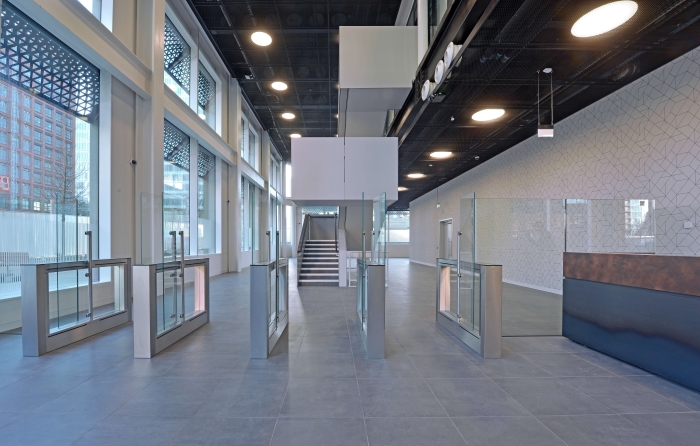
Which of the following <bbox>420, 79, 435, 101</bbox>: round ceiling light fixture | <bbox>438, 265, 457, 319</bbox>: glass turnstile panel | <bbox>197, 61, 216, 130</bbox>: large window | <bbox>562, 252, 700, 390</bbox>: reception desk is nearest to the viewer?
<bbox>562, 252, 700, 390</bbox>: reception desk

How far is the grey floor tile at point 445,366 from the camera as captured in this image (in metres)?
3.18

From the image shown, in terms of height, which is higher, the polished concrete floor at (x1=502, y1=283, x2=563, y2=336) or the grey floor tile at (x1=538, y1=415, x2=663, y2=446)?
the grey floor tile at (x1=538, y1=415, x2=663, y2=446)

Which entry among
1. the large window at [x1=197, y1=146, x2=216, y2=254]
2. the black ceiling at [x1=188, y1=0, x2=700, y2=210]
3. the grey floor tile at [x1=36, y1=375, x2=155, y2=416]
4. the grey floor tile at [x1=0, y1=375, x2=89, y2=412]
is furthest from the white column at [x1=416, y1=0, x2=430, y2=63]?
the large window at [x1=197, y1=146, x2=216, y2=254]

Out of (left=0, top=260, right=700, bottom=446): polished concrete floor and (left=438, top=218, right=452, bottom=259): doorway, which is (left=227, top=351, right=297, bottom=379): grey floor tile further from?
(left=438, top=218, right=452, bottom=259): doorway

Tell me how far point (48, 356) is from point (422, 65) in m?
6.08

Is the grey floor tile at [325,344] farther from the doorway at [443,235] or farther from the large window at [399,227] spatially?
the large window at [399,227]

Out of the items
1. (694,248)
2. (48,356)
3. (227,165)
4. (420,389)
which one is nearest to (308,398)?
(420,389)

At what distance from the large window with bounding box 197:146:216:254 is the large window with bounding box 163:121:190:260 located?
2.59ft

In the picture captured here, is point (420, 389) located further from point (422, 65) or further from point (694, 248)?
point (422, 65)

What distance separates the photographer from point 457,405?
2.58 meters

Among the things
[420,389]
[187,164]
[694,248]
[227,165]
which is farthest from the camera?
[227,165]

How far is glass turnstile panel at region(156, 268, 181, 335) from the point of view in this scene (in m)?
3.92

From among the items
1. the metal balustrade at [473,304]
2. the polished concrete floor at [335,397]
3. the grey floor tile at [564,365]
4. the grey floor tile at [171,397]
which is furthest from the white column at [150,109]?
the grey floor tile at [564,365]

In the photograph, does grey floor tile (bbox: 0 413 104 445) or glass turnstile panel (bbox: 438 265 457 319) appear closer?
grey floor tile (bbox: 0 413 104 445)
